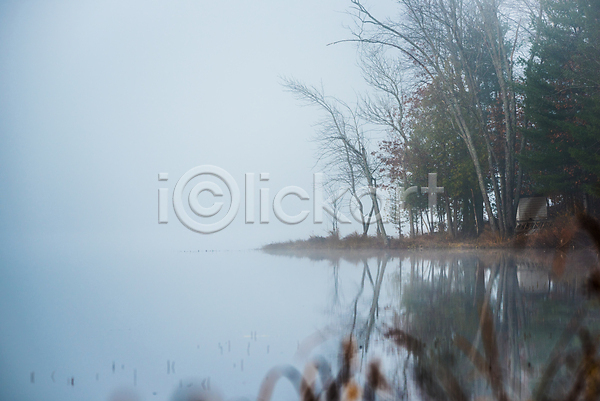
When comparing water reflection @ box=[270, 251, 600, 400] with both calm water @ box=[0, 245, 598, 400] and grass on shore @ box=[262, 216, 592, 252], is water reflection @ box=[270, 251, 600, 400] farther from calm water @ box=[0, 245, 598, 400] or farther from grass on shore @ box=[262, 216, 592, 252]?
grass on shore @ box=[262, 216, 592, 252]

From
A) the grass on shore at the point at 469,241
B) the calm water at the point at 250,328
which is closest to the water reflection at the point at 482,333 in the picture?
the calm water at the point at 250,328

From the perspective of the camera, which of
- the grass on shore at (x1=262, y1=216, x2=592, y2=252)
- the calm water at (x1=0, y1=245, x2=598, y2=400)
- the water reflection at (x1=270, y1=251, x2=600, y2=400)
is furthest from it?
the grass on shore at (x1=262, y1=216, x2=592, y2=252)

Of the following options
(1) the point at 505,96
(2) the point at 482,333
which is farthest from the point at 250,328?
(1) the point at 505,96

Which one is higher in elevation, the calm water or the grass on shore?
the grass on shore

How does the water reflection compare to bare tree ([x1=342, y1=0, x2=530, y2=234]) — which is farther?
bare tree ([x1=342, y1=0, x2=530, y2=234])

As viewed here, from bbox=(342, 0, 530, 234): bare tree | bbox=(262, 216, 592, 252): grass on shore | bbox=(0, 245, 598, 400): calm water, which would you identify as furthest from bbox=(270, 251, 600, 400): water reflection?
bbox=(342, 0, 530, 234): bare tree

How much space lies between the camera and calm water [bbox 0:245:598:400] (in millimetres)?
2785

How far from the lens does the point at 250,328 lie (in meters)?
4.19

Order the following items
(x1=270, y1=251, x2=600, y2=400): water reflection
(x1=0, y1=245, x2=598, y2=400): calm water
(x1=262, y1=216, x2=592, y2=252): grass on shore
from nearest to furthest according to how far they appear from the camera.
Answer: (x1=270, y1=251, x2=600, y2=400): water reflection < (x1=0, y1=245, x2=598, y2=400): calm water < (x1=262, y1=216, x2=592, y2=252): grass on shore

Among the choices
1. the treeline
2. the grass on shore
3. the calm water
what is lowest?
the calm water

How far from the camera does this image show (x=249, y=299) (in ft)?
19.6

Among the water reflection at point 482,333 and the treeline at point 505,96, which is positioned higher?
the treeline at point 505,96

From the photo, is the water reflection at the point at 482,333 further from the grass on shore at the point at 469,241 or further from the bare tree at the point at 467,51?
the bare tree at the point at 467,51

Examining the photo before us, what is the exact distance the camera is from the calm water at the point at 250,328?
2.79 meters
